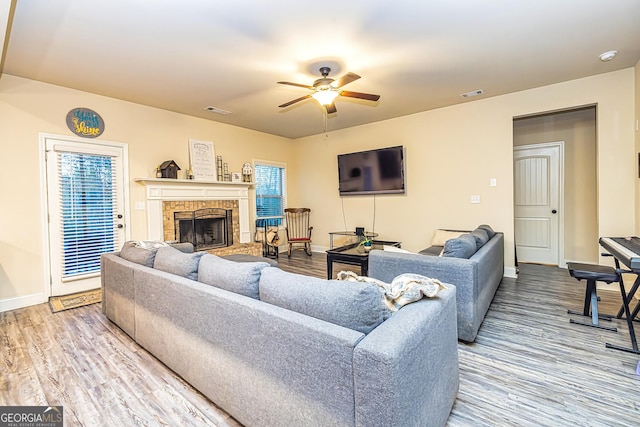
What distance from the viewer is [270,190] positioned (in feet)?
21.4

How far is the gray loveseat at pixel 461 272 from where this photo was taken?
235 centimetres

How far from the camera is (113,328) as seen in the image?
2.81 metres

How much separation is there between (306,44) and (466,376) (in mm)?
3066

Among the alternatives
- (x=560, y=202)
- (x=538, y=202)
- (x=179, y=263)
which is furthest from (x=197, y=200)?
(x=560, y=202)

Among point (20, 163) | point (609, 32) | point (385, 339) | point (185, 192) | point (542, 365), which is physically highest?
point (609, 32)

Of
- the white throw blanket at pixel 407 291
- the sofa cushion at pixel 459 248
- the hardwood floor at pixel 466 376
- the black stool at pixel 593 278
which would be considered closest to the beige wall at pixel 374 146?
the hardwood floor at pixel 466 376

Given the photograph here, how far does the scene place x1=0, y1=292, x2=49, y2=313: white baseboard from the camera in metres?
3.31

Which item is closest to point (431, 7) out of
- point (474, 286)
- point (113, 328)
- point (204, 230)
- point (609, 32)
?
point (609, 32)

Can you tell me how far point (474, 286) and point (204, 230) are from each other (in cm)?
444

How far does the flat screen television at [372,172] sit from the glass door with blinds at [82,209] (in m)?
3.77

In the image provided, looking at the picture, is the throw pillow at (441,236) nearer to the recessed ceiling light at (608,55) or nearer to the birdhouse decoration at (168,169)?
the recessed ceiling light at (608,55)

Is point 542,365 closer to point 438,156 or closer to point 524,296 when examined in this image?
point 524,296

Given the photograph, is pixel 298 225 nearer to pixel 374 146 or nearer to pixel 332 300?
pixel 374 146

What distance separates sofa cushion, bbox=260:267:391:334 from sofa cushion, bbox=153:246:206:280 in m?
0.77
